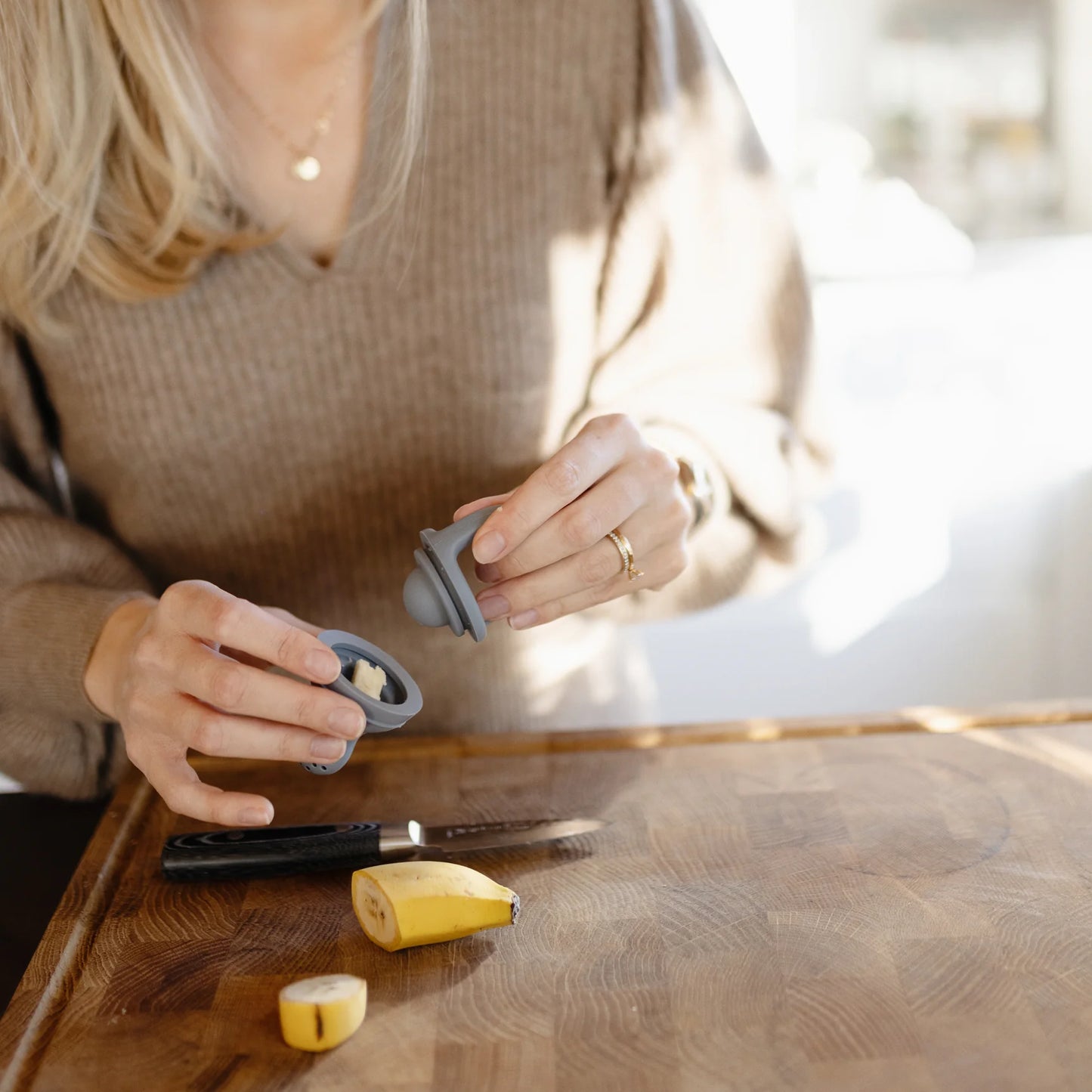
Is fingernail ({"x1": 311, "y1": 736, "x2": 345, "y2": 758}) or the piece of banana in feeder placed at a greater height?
the piece of banana in feeder

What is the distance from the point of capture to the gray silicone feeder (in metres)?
0.79

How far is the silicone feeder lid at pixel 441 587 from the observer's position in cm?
81

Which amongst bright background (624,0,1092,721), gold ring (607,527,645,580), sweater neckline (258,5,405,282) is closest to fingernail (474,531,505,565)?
gold ring (607,527,645,580)

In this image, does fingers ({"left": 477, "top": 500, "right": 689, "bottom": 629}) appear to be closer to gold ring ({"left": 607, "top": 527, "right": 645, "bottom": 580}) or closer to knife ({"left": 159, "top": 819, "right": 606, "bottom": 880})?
gold ring ({"left": 607, "top": 527, "right": 645, "bottom": 580})

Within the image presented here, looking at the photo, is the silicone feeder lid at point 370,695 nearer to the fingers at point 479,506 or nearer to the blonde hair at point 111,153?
the fingers at point 479,506

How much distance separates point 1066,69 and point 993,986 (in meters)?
2.05

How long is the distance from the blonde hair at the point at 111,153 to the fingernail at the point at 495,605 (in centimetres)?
38

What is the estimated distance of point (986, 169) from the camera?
2.34 m

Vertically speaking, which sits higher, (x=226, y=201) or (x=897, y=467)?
(x=226, y=201)

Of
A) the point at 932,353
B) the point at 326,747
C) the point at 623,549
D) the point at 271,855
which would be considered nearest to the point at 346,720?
the point at 326,747

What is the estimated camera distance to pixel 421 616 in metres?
0.82

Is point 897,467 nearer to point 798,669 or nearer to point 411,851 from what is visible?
point 798,669

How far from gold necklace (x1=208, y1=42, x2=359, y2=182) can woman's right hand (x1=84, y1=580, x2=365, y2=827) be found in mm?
454

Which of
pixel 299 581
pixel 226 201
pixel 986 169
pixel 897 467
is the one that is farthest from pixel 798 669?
pixel 226 201
